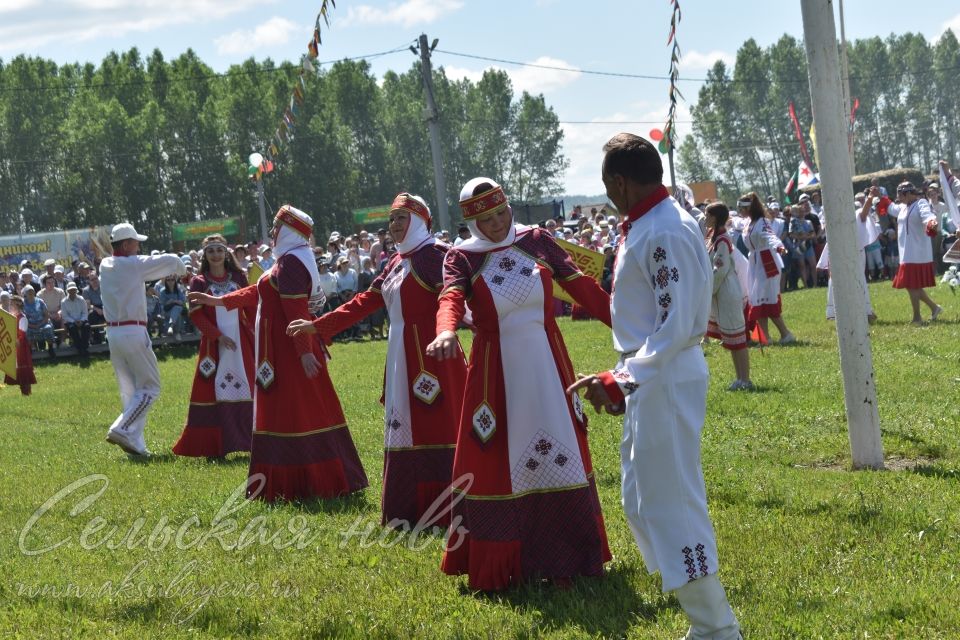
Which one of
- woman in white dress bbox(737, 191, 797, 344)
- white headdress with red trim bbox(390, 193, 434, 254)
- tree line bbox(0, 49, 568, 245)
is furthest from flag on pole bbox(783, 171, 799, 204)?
tree line bbox(0, 49, 568, 245)

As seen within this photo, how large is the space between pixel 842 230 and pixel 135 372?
710 centimetres

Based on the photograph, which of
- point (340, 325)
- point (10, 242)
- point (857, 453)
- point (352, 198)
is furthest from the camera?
point (352, 198)

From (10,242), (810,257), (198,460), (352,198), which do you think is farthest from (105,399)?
(352,198)

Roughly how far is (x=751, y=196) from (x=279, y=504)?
866 cm

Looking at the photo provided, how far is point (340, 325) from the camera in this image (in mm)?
7230

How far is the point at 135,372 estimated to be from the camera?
11508mm

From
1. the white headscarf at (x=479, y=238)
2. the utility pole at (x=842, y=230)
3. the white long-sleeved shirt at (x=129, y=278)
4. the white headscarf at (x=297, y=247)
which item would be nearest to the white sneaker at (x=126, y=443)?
the white long-sleeved shirt at (x=129, y=278)

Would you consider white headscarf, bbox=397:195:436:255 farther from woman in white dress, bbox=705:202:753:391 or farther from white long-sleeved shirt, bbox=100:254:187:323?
woman in white dress, bbox=705:202:753:391

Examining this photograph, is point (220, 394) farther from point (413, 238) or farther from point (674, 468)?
point (674, 468)

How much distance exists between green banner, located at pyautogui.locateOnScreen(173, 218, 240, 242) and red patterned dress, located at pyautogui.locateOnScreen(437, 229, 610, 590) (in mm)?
49690

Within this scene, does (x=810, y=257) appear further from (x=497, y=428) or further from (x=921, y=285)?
(x=497, y=428)

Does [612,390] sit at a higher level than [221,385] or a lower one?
higher

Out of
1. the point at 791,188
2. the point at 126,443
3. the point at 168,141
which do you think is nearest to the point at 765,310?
the point at 126,443

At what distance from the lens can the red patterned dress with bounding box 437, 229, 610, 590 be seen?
591 cm
